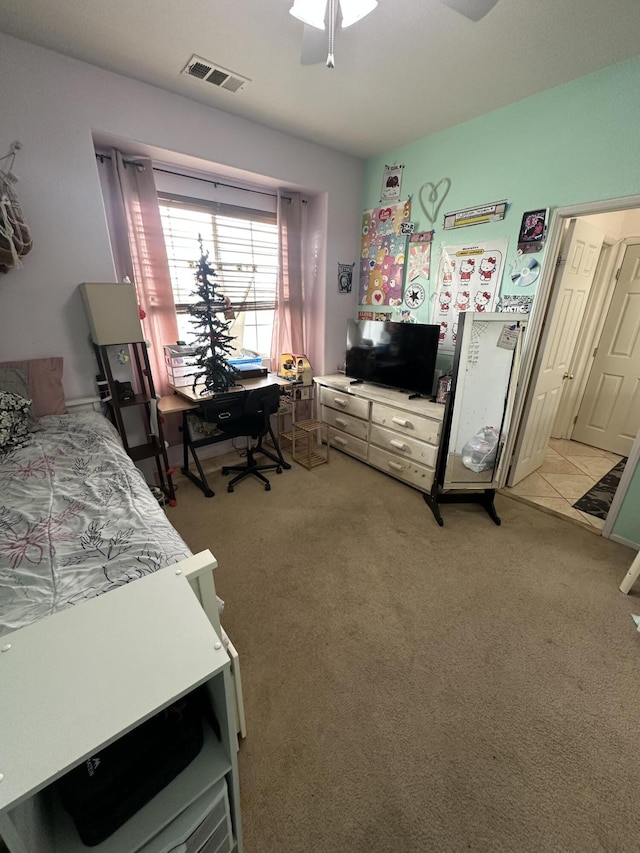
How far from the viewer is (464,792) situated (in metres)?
1.11

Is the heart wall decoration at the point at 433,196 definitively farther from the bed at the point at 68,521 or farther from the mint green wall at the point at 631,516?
the bed at the point at 68,521

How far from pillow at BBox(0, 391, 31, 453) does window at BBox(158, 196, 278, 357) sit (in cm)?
131

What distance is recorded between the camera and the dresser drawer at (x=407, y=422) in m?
2.55

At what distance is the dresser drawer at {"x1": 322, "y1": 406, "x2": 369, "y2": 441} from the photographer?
311 cm

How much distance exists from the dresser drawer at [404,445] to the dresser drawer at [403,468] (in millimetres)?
41

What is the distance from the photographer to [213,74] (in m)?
1.99

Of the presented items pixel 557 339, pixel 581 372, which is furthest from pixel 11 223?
pixel 581 372

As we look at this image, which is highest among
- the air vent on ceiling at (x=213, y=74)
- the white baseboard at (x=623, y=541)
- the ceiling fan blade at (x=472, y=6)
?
the air vent on ceiling at (x=213, y=74)

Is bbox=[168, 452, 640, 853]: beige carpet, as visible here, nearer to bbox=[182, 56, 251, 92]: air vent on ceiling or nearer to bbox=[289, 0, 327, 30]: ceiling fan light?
bbox=[289, 0, 327, 30]: ceiling fan light

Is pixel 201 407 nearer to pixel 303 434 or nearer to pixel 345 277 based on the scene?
pixel 303 434

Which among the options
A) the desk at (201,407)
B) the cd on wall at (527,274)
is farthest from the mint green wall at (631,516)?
the desk at (201,407)

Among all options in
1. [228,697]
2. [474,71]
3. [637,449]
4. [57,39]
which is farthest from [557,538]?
[57,39]

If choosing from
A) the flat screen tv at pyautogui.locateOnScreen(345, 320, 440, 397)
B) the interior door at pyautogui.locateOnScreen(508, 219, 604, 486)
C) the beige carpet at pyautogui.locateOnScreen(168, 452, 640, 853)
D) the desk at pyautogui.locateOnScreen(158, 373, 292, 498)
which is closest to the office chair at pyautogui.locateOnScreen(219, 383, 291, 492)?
the desk at pyautogui.locateOnScreen(158, 373, 292, 498)

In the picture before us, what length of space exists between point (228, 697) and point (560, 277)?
115 inches
